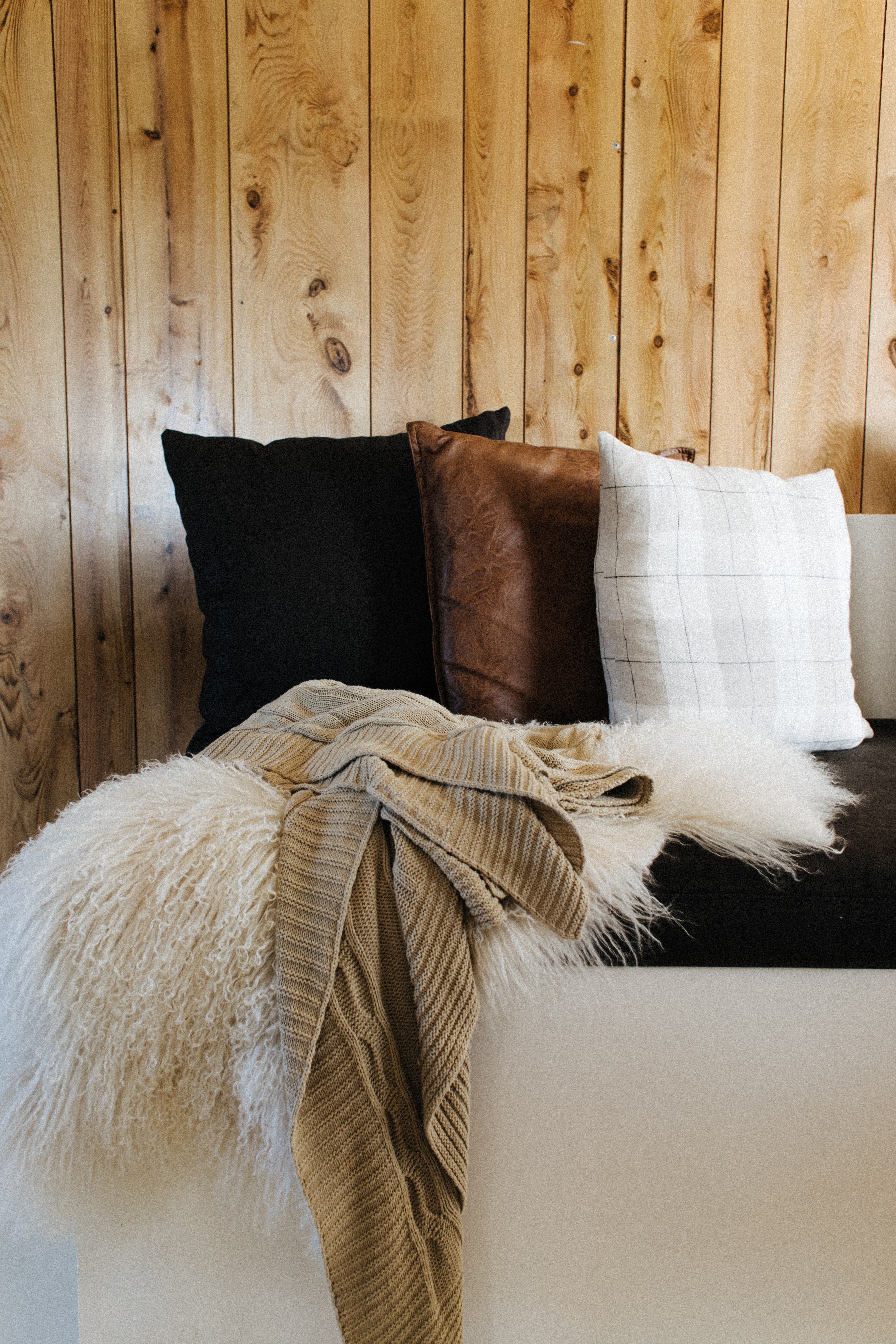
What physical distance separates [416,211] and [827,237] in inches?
31.0

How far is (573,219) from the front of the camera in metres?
1.56

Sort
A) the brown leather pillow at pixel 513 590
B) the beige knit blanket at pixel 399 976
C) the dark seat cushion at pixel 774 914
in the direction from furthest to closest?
the brown leather pillow at pixel 513 590, the dark seat cushion at pixel 774 914, the beige knit blanket at pixel 399 976

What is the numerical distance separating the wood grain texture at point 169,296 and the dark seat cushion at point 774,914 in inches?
43.7

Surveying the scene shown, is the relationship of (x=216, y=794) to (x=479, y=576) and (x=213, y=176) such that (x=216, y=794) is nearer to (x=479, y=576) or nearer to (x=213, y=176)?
(x=479, y=576)

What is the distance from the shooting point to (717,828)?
0.74 m

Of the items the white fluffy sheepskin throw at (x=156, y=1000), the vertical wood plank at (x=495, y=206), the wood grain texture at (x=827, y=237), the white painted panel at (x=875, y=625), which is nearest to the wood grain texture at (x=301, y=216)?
the vertical wood plank at (x=495, y=206)

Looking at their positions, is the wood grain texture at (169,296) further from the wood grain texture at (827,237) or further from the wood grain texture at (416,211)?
the wood grain texture at (827,237)

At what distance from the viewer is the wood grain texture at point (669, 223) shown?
5.04ft

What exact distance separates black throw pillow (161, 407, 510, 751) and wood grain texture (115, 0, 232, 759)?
317mm

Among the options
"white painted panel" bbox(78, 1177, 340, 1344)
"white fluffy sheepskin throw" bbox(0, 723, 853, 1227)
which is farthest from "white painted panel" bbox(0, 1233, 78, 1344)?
"white fluffy sheepskin throw" bbox(0, 723, 853, 1227)

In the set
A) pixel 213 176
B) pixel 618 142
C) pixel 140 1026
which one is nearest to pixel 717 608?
pixel 140 1026

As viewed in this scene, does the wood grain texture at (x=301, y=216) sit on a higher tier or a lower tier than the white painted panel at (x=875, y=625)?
higher

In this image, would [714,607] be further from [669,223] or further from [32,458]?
[32,458]

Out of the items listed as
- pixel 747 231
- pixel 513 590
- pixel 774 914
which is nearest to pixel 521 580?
pixel 513 590
